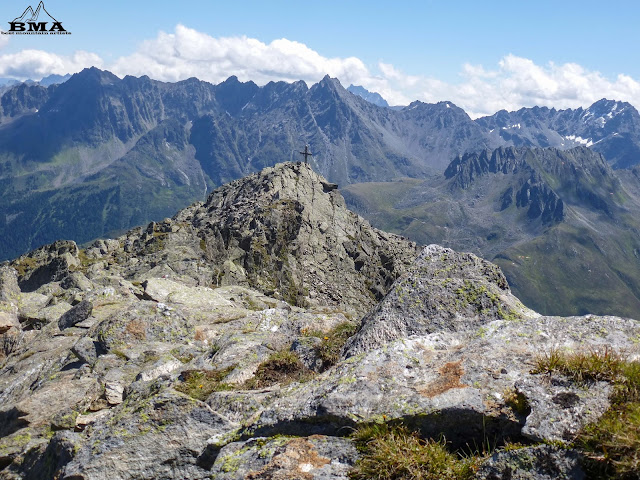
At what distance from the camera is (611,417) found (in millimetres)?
7031

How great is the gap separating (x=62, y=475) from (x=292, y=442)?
524 centimetres

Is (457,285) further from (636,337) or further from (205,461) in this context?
(205,461)

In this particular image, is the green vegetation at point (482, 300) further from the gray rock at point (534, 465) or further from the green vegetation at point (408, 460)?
the gray rock at point (534, 465)

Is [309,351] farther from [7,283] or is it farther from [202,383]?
[7,283]

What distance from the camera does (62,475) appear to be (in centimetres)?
1007

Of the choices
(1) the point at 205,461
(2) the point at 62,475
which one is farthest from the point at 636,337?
(2) the point at 62,475

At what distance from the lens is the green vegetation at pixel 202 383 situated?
40.2 ft

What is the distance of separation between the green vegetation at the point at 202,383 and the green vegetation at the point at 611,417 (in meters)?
7.85

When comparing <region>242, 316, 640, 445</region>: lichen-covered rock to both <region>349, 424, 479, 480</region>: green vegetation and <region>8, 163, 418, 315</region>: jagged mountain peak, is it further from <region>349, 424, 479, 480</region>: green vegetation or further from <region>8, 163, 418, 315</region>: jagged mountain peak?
<region>8, 163, 418, 315</region>: jagged mountain peak

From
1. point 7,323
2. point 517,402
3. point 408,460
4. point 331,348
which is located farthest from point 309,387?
point 7,323

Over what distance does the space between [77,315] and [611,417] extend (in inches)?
1081

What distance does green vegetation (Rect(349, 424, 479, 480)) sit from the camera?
755 centimetres

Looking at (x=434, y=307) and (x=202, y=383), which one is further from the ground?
(x=434, y=307)

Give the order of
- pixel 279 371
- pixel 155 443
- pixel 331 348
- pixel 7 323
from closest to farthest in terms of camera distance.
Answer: pixel 155 443
pixel 279 371
pixel 331 348
pixel 7 323
